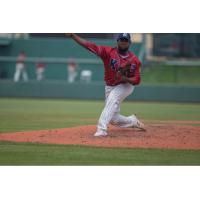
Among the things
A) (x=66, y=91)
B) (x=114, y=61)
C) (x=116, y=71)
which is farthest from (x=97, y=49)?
(x=66, y=91)

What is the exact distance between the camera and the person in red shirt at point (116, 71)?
811 cm

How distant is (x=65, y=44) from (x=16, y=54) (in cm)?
207

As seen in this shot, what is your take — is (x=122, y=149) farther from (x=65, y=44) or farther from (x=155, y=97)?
(x=65, y=44)

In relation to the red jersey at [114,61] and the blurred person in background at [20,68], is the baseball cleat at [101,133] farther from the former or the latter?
the blurred person in background at [20,68]

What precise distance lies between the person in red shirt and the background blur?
3.96 m

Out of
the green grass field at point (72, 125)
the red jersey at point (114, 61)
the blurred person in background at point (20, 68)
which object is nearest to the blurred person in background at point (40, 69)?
the blurred person in background at point (20, 68)

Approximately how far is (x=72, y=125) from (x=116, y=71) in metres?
3.05

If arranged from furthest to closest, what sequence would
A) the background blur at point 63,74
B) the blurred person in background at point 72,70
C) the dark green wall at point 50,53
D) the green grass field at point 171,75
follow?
the blurred person in background at point 72,70, the dark green wall at point 50,53, the background blur at point 63,74, the green grass field at point 171,75

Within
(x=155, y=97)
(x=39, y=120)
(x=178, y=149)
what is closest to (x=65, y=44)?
(x=155, y=97)

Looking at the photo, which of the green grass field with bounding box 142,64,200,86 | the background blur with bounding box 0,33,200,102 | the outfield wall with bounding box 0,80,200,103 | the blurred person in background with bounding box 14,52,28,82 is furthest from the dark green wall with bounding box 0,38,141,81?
the green grass field with bounding box 142,64,200,86

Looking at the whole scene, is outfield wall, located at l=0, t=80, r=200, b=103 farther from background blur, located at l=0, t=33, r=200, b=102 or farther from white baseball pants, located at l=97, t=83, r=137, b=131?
white baseball pants, located at l=97, t=83, r=137, b=131

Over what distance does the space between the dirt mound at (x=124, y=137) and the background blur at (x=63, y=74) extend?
3.33m

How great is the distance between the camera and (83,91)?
17875mm

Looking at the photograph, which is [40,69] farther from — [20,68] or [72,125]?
[72,125]
